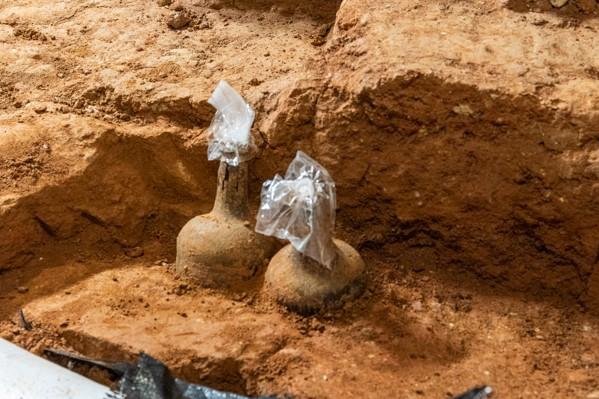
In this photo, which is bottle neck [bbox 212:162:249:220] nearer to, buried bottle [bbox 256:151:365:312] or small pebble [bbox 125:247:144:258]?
buried bottle [bbox 256:151:365:312]

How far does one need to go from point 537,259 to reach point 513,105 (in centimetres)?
41

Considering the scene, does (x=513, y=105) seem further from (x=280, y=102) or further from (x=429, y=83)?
(x=280, y=102)

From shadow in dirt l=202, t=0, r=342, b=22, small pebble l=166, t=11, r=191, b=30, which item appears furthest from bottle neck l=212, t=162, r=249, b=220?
shadow in dirt l=202, t=0, r=342, b=22

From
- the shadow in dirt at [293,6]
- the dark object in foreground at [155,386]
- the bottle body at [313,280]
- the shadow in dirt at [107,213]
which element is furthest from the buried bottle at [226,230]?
the shadow in dirt at [293,6]

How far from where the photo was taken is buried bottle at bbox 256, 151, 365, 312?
1.95 metres

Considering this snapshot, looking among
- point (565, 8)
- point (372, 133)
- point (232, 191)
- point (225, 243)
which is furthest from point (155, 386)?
point (565, 8)

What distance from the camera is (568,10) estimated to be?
2305 millimetres

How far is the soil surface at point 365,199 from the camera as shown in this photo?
6.23 ft

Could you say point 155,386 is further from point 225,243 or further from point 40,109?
point 40,109

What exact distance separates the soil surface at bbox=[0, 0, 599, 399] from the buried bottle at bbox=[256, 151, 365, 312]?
0.06 m

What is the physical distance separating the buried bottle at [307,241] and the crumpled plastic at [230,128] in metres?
0.11

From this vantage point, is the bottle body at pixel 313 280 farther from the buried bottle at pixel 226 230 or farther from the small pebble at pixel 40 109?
the small pebble at pixel 40 109

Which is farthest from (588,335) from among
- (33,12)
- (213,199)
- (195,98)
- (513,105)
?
(33,12)

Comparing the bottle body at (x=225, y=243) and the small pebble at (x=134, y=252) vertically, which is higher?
the bottle body at (x=225, y=243)
